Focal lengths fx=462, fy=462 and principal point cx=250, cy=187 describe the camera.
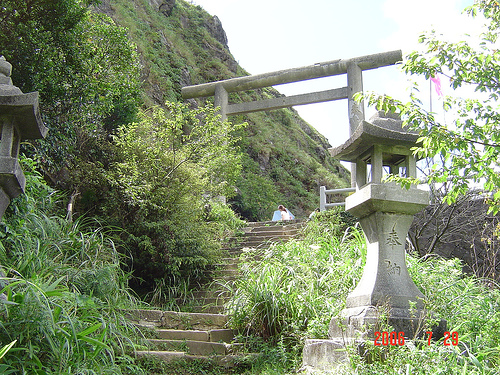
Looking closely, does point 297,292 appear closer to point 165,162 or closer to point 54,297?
point 54,297

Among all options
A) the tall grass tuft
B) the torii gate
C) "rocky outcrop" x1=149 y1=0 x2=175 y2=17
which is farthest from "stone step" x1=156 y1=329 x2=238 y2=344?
"rocky outcrop" x1=149 y1=0 x2=175 y2=17

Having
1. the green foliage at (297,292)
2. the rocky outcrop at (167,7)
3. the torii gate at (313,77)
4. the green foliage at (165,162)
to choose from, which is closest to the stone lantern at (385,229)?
the green foliage at (297,292)

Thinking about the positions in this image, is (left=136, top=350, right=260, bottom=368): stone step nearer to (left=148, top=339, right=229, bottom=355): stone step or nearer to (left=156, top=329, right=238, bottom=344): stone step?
(left=148, top=339, right=229, bottom=355): stone step

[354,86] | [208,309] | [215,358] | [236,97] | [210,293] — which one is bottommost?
[215,358]

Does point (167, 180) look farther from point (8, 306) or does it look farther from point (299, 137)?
point (299, 137)

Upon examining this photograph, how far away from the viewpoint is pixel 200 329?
5945mm

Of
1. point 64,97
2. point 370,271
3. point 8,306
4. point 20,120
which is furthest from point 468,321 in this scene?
point 64,97

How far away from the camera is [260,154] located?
19.9m

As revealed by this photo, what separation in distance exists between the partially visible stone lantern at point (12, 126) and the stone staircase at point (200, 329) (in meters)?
2.09

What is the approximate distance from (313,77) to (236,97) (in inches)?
393

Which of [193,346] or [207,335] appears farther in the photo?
[207,335]

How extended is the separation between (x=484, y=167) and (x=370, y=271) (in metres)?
1.30

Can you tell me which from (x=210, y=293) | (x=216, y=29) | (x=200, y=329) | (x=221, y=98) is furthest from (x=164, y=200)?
(x=216, y=29)

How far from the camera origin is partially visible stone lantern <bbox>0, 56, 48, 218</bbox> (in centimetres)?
356
